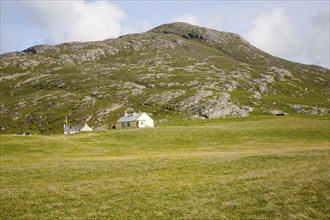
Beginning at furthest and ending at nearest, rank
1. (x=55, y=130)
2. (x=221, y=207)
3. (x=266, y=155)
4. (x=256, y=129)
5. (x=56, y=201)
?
(x=55, y=130) → (x=256, y=129) → (x=266, y=155) → (x=56, y=201) → (x=221, y=207)

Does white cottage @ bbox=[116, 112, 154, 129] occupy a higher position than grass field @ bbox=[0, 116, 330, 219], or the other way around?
white cottage @ bbox=[116, 112, 154, 129]

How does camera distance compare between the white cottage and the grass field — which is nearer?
the grass field

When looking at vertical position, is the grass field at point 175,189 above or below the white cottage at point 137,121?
below

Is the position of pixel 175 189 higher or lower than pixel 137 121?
lower

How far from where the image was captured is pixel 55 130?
192 m

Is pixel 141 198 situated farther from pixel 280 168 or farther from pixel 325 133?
pixel 325 133

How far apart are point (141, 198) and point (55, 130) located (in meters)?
180

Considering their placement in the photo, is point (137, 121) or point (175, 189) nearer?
point (175, 189)

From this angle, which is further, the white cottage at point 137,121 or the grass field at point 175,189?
the white cottage at point 137,121

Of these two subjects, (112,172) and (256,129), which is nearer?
(112,172)

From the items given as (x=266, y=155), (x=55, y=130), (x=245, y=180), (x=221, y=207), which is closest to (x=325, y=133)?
(x=266, y=155)

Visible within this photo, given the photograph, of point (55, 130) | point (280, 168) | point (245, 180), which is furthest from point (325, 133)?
point (55, 130)

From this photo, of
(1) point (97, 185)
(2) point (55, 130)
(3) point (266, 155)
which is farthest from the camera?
(2) point (55, 130)

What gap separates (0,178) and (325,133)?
280 feet
